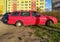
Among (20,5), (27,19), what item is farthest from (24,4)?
(27,19)

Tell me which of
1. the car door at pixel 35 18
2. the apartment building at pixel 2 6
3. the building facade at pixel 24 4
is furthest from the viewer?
the apartment building at pixel 2 6

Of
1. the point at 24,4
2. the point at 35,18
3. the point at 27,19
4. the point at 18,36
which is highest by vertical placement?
the point at 24,4

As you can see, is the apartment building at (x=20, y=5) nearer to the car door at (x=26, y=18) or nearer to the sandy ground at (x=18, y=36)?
the car door at (x=26, y=18)

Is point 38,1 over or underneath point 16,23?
over

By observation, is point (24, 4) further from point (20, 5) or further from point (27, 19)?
point (27, 19)

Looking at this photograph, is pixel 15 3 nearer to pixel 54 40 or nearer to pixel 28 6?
pixel 28 6

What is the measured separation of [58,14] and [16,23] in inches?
369

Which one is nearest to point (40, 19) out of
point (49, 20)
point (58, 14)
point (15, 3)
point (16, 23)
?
point (49, 20)

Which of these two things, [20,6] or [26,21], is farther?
[20,6]

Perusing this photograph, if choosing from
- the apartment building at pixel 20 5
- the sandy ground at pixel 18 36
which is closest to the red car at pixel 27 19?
the sandy ground at pixel 18 36

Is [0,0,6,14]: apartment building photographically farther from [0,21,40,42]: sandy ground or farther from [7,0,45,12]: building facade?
[0,21,40,42]: sandy ground

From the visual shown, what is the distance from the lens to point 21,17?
20766mm

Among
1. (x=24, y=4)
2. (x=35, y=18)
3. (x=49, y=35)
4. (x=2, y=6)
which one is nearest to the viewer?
(x=49, y=35)

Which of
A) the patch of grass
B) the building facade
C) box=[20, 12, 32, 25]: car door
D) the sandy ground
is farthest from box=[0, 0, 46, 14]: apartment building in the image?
the sandy ground
